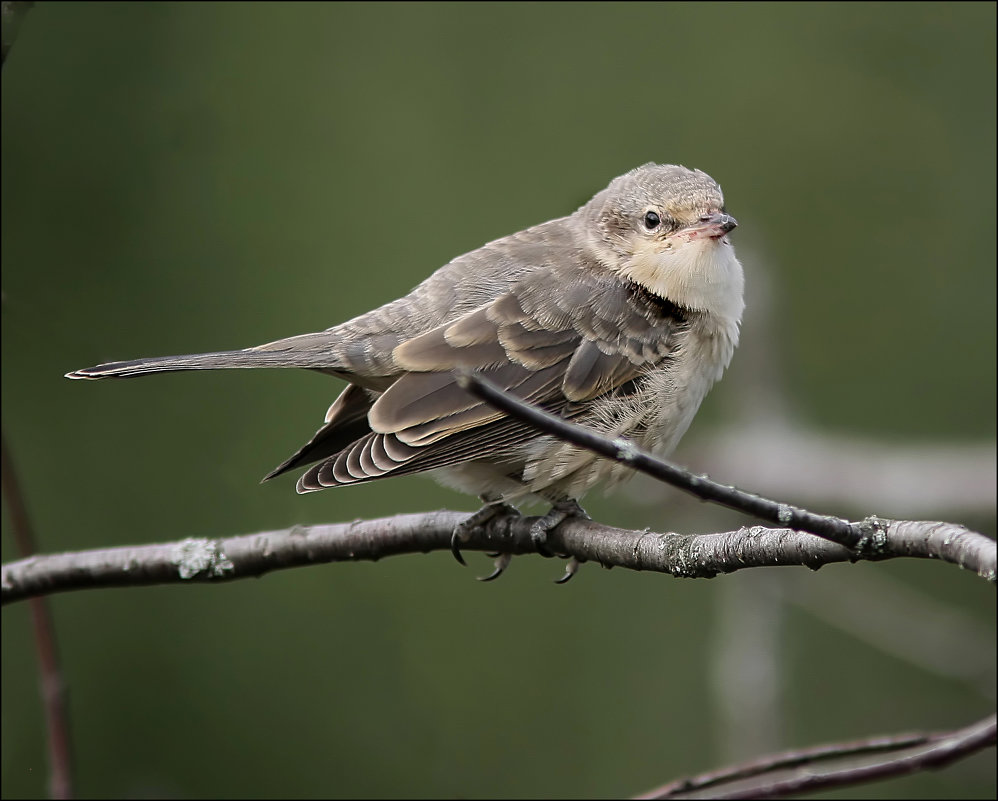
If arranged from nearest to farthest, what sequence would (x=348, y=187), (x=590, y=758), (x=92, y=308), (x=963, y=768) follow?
(x=963, y=768), (x=590, y=758), (x=92, y=308), (x=348, y=187)

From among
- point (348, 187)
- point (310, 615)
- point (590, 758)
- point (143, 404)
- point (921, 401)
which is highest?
point (348, 187)

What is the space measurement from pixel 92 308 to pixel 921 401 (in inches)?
220

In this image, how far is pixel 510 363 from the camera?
374cm

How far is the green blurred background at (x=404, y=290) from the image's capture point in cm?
→ 716

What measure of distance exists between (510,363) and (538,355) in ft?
0.33

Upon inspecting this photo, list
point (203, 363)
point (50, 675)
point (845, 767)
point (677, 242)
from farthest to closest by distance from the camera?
point (677, 242) → point (203, 363) → point (50, 675) → point (845, 767)

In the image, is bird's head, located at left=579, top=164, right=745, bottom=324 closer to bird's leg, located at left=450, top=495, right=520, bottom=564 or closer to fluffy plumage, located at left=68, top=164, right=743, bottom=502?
fluffy plumage, located at left=68, top=164, right=743, bottom=502

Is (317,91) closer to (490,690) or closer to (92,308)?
(92,308)

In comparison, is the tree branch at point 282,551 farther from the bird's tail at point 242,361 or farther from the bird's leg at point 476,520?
the bird's tail at point 242,361

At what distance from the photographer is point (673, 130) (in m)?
8.76

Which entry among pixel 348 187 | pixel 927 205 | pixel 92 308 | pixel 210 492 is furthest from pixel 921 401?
pixel 92 308

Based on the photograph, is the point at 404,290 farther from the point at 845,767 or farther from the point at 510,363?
the point at 845,767

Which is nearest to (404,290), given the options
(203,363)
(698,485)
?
(203,363)

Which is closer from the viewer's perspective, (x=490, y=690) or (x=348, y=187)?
(x=490, y=690)
